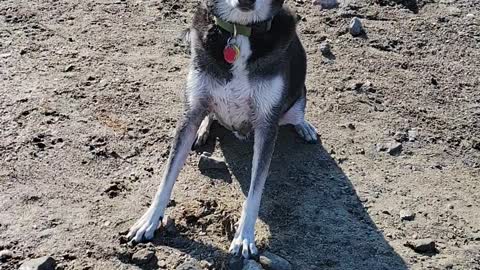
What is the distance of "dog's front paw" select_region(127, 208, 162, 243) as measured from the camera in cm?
450

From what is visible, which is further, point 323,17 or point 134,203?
point 323,17

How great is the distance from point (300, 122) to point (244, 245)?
141cm

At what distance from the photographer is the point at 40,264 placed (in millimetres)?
4207

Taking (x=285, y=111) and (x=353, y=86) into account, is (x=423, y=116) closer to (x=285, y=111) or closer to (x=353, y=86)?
(x=353, y=86)

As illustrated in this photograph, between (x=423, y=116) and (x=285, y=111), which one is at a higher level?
(x=285, y=111)

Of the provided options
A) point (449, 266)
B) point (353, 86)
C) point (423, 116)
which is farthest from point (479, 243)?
point (353, 86)

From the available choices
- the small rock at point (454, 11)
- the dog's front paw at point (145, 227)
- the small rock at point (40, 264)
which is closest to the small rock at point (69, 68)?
the dog's front paw at point (145, 227)

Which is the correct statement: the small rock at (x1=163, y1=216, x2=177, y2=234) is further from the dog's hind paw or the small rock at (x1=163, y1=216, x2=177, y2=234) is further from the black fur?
the dog's hind paw

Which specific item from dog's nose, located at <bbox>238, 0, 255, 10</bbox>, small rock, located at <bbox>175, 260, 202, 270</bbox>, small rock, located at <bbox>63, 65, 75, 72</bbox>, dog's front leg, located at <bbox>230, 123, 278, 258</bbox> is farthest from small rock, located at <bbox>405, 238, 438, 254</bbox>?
small rock, located at <bbox>63, 65, 75, 72</bbox>

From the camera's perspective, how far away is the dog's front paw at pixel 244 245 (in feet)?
14.6

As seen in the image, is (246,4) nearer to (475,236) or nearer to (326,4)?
(475,236)

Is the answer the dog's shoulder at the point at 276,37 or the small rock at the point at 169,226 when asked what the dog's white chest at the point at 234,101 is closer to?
the dog's shoulder at the point at 276,37

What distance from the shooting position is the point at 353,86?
20.6 feet

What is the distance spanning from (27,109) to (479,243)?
10.3ft
